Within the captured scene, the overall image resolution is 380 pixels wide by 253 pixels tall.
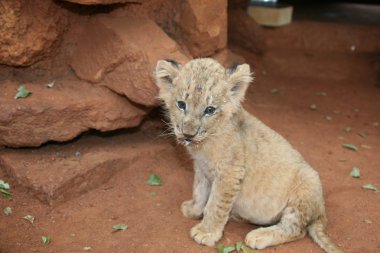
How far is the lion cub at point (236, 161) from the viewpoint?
181 inches

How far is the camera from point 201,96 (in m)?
4.53

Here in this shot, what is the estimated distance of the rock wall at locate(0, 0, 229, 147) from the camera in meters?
5.54

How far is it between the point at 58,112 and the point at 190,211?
1.95 meters

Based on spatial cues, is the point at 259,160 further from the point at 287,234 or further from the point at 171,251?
the point at 171,251

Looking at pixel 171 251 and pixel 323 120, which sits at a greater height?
pixel 171 251

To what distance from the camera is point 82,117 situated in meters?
5.82

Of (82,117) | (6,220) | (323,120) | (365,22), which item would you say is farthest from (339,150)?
(365,22)

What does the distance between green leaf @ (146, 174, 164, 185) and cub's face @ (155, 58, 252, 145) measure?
1.49 meters

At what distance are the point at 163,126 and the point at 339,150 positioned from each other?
2.70 metres

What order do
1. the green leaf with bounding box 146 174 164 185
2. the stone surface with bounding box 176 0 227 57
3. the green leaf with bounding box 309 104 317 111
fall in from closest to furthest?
the green leaf with bounding box 146 174 164 185
the stone surface with bounding box 176 0 227 57
the green leaf with bounding box 309 104 317 111

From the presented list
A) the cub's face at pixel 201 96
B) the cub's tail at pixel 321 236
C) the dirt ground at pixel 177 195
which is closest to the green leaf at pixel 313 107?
the dirt ground at pixel 177 195

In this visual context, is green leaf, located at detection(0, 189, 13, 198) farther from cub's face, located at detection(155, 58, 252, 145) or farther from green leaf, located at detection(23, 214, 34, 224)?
cub's face, located at detection(155, 58, 252, 145)

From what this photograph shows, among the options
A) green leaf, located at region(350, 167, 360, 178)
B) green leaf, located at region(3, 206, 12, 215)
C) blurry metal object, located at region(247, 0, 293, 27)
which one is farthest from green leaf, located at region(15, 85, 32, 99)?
blurry metal object, located at region(247, 0, 293, 27)

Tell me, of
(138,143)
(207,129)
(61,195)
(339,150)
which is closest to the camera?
(207,129)
